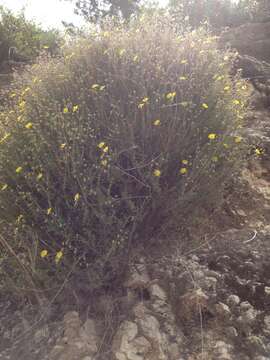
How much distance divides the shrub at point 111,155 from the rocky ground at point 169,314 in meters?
0.19

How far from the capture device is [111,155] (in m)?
2.26

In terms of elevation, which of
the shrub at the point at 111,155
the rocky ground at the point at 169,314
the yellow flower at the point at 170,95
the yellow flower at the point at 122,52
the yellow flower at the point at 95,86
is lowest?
the rocky ground at the point at 169,314

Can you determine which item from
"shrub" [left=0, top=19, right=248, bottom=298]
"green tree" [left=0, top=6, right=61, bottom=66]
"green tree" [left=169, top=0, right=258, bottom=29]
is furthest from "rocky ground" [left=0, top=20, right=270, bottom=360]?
"green tree" [left=169, top=0, right=258, bottom=29]

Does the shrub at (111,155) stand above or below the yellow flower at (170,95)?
below

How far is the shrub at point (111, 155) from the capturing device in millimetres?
2156

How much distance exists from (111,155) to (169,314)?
3.11 feet

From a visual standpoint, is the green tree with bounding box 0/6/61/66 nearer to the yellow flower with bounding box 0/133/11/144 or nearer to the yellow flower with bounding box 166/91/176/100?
the yellow flower with bounding box 0/133/11/144

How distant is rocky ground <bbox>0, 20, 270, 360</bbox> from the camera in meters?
1.93

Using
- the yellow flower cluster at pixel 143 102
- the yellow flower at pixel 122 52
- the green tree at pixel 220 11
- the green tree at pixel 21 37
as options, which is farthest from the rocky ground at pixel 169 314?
the green tree at pixel 220 11

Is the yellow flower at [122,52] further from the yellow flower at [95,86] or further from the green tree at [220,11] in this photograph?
the green tree at [220,11]

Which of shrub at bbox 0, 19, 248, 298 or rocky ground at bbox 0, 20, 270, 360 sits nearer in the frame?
rocky ground at bbox 0, 20, 270, 360

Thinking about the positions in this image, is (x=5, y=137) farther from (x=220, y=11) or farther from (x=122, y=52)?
(x=220, y=11)

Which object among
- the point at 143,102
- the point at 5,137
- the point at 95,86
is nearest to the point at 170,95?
the point at 143,102

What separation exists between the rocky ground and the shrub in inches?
A: 7.5
